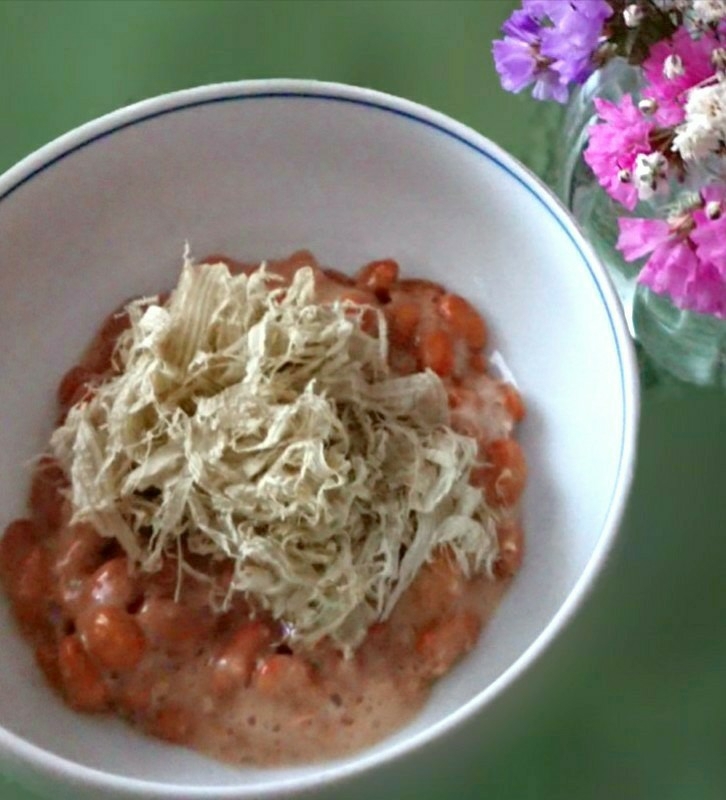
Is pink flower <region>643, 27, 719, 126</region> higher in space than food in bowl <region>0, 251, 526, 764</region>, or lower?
higher

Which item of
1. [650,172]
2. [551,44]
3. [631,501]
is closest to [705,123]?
[650,172]

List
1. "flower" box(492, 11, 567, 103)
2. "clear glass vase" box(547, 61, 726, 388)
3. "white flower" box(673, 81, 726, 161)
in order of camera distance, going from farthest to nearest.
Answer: "clear glass vase" box(547, 61, 726, 388)
"flower" box(492, 11, 567, 103)
"white flower" box(673, 81, 726, 161)

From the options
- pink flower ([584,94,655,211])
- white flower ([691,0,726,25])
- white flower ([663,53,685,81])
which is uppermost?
white flower ([691,0,726,25])

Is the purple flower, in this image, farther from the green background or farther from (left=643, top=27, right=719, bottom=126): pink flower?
the green background

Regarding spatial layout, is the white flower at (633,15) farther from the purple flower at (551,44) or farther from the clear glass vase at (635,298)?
the clear glass vase at (635,298)

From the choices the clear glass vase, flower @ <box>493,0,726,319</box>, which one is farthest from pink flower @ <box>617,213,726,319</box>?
the clear glass vase

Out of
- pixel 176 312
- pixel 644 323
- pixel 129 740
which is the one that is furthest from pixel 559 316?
pixel 129 740

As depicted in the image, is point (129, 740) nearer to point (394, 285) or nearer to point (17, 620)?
point (17, 620)

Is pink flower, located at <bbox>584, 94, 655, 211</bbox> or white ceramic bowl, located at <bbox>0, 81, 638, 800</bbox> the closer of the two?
pink flower, located at <bbox>584, 94, 655, 211</bbox>
